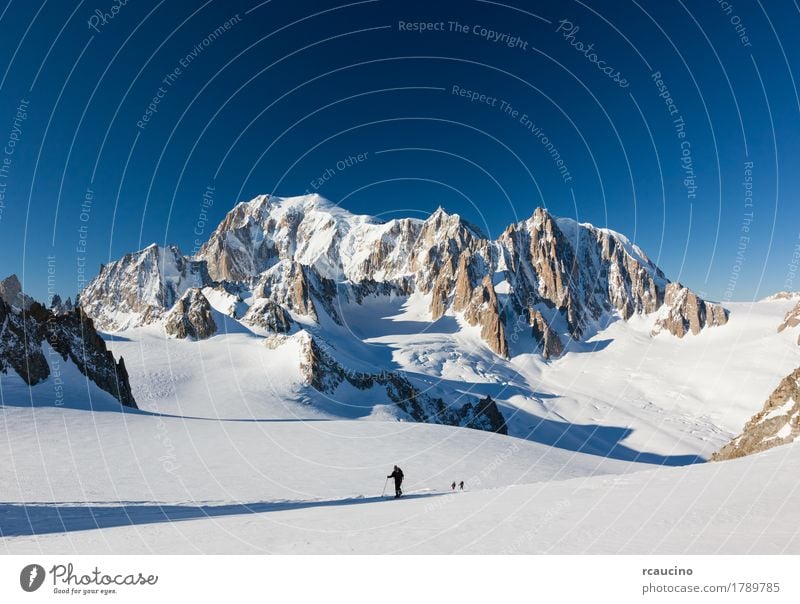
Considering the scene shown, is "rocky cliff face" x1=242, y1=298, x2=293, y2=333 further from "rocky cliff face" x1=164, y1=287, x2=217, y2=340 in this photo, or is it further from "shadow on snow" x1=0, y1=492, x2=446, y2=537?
A: "shadow on snow" x1=0, y1=492, x2=446, y2=537

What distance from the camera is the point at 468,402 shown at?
4230 inches

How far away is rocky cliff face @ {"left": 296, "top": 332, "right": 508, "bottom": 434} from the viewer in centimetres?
8869

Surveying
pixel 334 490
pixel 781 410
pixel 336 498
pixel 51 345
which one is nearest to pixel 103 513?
pixel 336 498

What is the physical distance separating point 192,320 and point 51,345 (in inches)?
2577

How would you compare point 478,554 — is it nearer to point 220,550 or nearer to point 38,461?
point 220,550

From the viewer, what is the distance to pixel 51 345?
43.6 metres

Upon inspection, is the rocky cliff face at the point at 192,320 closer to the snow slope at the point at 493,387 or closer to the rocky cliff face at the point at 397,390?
the snow slope at the point at 493,387

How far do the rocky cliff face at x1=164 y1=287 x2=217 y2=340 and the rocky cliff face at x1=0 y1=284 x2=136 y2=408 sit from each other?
5082cm

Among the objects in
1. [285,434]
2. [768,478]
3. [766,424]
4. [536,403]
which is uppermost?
[768,478]

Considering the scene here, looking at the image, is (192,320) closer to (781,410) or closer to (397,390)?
(397,390)

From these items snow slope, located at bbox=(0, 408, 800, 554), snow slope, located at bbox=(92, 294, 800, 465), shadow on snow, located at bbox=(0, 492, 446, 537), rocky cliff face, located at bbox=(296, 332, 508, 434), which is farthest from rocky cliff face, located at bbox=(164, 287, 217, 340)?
shadow on snow, located at bbox=(0, 492, 446, 537)
